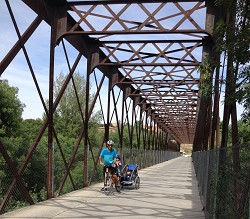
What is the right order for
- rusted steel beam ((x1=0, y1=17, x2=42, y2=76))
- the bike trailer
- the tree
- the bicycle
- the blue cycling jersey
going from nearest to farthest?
rusted steel beam ((x1=0, y1=17, x2=42, y2=76)) < the blue cycling jersey < the bicycle < the bike trailer < the tree

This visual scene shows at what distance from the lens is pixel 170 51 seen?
16234 mm

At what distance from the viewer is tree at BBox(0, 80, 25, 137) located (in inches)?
1136

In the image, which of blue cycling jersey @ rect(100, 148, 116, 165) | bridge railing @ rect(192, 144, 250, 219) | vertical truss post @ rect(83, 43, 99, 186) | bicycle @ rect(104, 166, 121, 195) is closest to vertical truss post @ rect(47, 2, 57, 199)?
blue cycling jersey @ rect(100, 148, 116, 165)

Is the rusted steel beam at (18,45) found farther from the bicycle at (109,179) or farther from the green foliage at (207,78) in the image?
the bicycle at (109,179)

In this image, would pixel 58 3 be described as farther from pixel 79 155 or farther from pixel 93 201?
pixel 79 155

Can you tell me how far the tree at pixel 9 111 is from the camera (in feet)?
94.6

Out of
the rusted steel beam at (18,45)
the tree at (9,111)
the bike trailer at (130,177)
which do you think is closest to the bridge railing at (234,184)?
the rusted steel beam at (18,45)

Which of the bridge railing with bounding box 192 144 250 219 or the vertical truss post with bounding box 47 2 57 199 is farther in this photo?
the vertical truss post with bounding box 47 2 57 199

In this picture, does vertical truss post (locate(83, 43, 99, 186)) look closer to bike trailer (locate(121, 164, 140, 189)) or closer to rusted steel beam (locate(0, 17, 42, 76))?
bike trailer (locate(121, 164, 140, 189))

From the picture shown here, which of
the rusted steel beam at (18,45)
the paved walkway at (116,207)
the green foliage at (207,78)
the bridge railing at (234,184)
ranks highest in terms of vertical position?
the rusted steel beam at (18,45)

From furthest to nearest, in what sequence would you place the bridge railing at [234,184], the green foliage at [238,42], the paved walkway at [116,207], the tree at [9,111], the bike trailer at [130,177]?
the tree at [9,111], the bike trailer at [130,177], the paved walkway at [116,207], the green foliage at [238,42], the bridge railing at [234,184]

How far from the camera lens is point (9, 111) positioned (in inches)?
1137

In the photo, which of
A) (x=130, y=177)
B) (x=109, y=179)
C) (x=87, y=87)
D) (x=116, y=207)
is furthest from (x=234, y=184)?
(x=87, y=87)

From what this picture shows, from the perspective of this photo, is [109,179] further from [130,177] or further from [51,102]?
[51,102]
